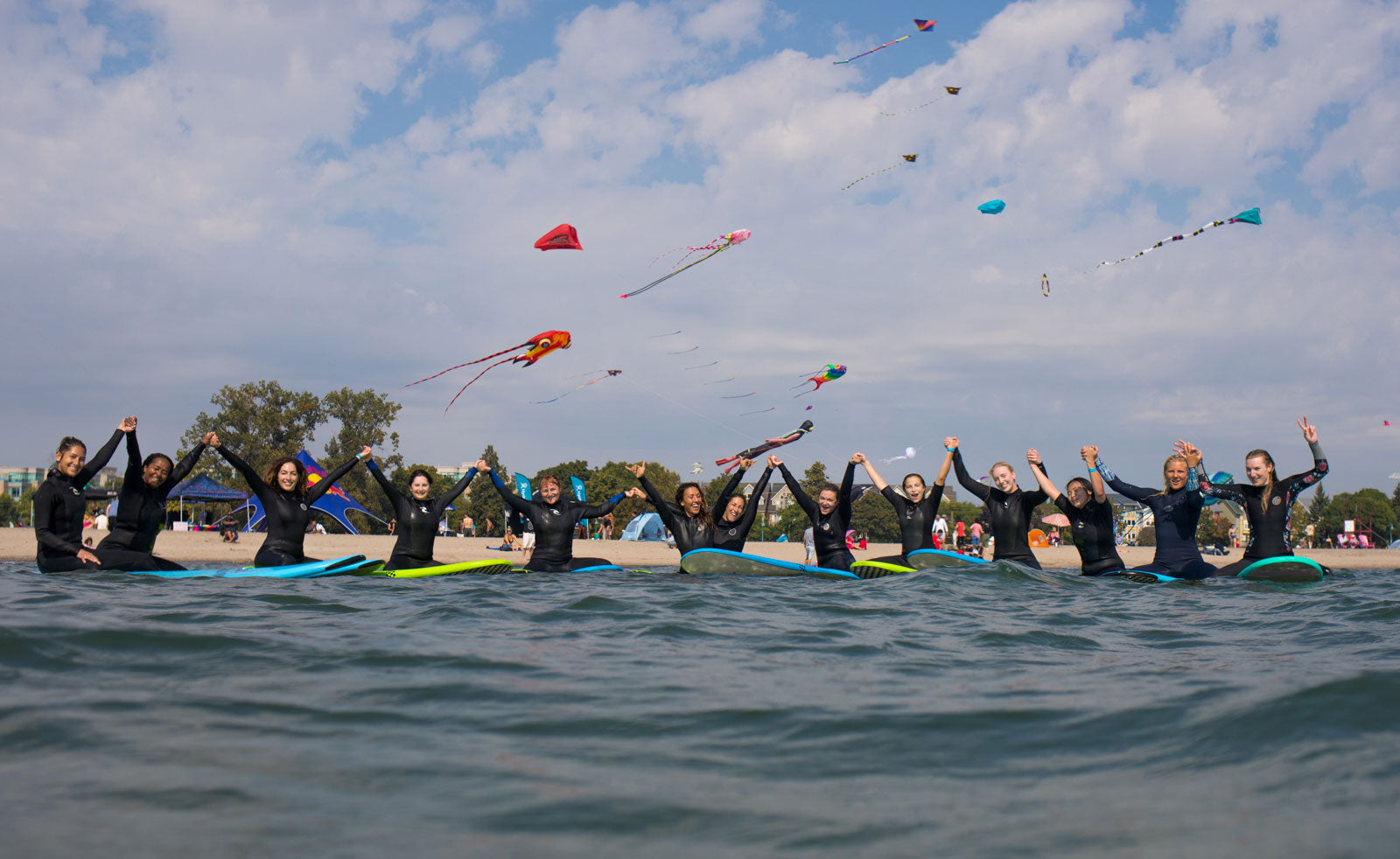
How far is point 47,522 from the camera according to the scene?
9.43 metres

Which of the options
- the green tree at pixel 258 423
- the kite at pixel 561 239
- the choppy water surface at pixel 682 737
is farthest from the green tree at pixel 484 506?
the choppy water surface at pixel 682 737

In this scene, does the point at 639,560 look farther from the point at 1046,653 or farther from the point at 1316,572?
the point at 1046,653

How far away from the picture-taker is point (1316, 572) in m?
10.4

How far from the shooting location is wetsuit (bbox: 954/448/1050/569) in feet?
39.1

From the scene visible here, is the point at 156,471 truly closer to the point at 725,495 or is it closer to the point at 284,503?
the point at 284,503

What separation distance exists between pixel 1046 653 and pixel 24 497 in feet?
415

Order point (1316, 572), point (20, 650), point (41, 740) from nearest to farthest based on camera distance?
1. point (41, 740)
2. point (20, 650)
3. point (1316, 572)

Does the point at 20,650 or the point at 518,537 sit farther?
the point at 518,537

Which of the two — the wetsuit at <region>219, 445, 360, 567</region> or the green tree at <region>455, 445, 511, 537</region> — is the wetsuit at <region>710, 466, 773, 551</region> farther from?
the green tree at <region>455, 445, 511, 537</region>

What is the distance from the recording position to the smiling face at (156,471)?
32.6ft

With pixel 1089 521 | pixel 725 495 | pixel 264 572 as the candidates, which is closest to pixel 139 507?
pixel 264 572

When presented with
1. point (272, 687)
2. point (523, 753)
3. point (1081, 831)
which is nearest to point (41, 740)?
point (272, 687)

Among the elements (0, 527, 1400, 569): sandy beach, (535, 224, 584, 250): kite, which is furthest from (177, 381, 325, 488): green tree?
(535, 224, 584, 250): kite

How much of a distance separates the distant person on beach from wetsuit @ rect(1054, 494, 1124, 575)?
35.3ft
